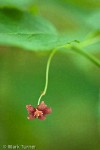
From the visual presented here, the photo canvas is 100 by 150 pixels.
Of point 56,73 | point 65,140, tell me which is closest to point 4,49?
point 56,73

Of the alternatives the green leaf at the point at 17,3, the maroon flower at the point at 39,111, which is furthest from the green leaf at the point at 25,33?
the maroon flower at the point at 39,111

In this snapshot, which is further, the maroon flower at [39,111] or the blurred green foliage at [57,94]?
the blurred green foliage at [57,94]

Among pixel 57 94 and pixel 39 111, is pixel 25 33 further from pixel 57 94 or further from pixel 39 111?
pixel 57 94

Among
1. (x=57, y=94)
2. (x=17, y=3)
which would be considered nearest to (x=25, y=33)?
(x=17, y=3)

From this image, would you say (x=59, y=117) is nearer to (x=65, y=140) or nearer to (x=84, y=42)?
(x=65, y=140)

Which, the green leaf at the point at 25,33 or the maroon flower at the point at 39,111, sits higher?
the green leaf at the point at 25,33

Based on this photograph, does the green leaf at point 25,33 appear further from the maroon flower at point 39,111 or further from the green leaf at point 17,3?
the maroon flower at point 39,111
